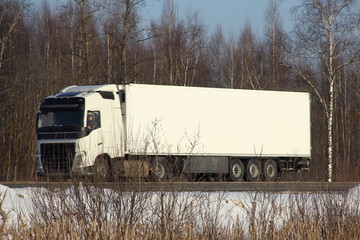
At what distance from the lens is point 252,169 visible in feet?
98.6

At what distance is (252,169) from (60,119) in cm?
799

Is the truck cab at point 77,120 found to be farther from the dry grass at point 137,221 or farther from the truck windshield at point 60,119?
the dry grass at point 137,221

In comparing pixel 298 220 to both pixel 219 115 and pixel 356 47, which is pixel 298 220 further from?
pixel 356 47

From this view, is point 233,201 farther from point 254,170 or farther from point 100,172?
point 254,170

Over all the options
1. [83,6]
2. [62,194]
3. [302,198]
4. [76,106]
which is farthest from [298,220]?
[83,6]

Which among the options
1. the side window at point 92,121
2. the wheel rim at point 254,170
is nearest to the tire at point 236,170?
the wheel rim at point 254,170

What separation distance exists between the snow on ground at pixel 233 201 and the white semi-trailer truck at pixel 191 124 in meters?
6.83

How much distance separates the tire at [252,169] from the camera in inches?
1172

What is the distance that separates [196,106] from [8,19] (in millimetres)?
14518

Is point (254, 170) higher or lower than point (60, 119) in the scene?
lower

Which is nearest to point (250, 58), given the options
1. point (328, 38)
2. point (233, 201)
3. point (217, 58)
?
point (217, 58)

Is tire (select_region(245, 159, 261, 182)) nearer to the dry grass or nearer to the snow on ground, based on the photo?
the snow on ground

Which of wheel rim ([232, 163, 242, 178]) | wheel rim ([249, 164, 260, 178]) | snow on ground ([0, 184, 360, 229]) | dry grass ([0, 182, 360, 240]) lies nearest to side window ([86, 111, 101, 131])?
wheel rim ([232, 163, 242, 178])

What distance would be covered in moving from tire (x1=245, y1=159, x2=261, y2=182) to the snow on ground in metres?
12.7
